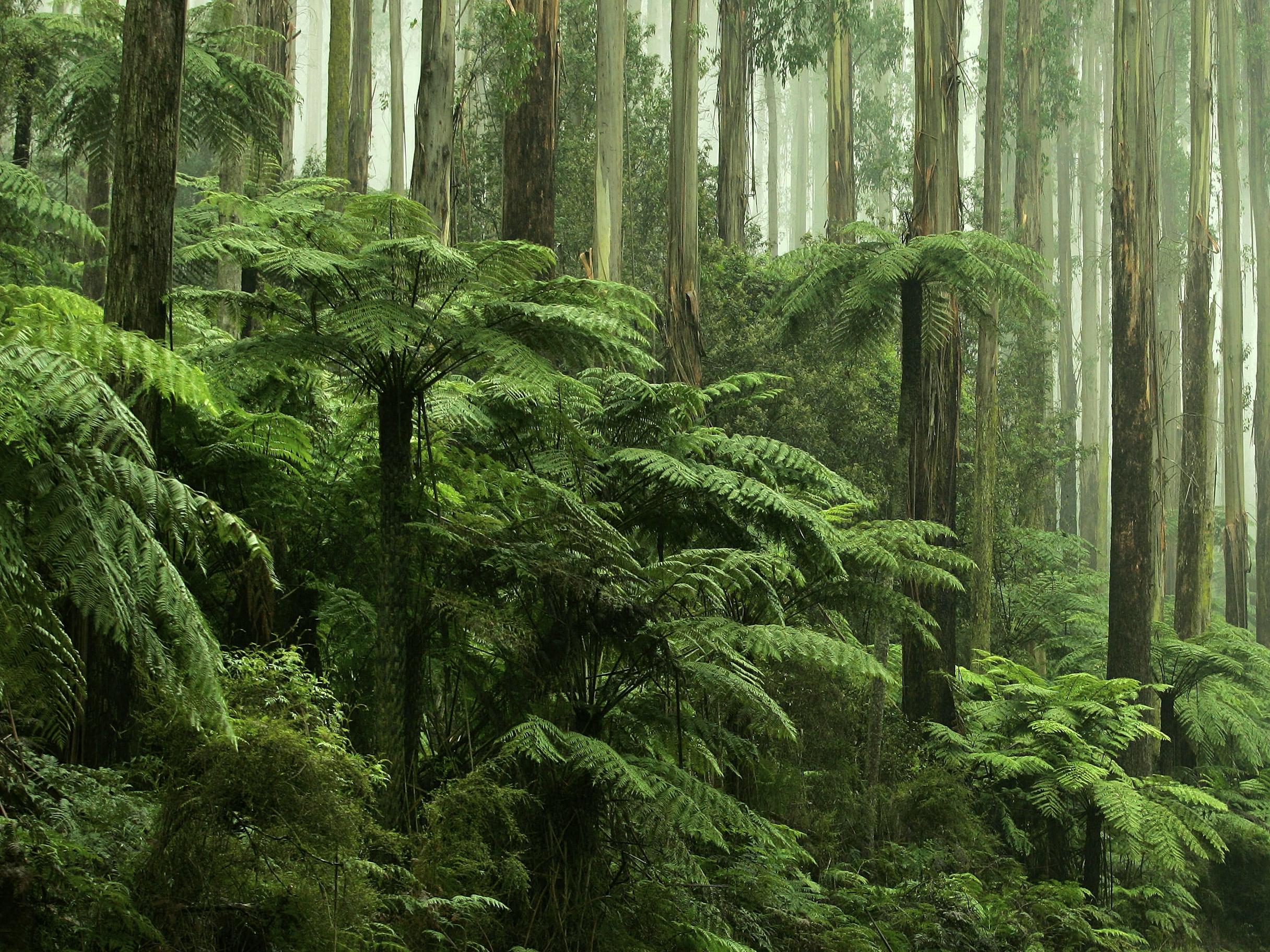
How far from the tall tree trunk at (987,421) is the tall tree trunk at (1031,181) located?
3.78m

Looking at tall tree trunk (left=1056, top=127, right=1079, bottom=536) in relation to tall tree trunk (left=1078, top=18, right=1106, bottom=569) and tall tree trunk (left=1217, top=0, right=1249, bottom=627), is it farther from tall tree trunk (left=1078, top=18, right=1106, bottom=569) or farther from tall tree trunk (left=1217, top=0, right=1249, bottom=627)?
tall tree trunk (left=1217, top=0, right=1249, bottom=627)

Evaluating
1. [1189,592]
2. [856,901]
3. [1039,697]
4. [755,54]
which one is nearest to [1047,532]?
[1189,592]

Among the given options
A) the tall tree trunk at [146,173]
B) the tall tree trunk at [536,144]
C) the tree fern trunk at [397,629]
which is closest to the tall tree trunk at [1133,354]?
the tall tree trunk at [536,144]

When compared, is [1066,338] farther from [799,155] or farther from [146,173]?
[146,173]

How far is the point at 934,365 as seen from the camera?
960cm

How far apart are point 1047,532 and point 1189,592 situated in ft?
7.63

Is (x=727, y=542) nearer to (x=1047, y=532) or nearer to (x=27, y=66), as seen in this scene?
(x=27, y=66)

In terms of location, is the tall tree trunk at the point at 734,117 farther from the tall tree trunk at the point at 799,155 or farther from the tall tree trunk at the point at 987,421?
the tall tree trunk at the point at 799,155

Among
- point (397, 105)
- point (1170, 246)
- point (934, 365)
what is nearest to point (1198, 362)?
point (934, 365)

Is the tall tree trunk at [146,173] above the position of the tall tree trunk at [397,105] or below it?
below

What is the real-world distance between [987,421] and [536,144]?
7.86m

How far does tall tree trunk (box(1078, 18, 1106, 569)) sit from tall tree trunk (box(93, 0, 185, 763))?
2803 centimetres

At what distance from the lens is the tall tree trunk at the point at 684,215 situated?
35.7ft

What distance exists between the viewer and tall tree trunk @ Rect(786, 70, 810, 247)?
149 ft
